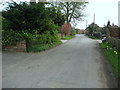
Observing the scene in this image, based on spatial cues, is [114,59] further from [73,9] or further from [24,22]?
[73,9]

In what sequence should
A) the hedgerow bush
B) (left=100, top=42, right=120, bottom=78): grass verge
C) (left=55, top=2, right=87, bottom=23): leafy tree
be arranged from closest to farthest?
1. (left=100, top=42, right=120, bottom=78): grass verge
2. the hedgerow bush
3. (left=55, top=2, right=87, bottom=23): leafy tree

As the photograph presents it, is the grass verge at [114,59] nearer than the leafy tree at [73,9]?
Yes

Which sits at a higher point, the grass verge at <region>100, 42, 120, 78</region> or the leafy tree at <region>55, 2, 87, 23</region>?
the leafy tree at <region>55, 2, 87, 23</region>

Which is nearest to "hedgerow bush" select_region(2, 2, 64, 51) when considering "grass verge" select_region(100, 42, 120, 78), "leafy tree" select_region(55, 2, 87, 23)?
"grass verge" select_region(100, 42, 120, 78)

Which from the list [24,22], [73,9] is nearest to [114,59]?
[24,22]

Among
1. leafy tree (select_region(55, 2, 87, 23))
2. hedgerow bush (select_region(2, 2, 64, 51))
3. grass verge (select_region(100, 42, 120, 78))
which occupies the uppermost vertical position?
leafy tree (select_region(55, 2, 87, 23))

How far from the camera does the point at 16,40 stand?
10.9 metres

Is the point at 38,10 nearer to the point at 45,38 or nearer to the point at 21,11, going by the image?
the point at 21,11

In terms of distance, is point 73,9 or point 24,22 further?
point 73,9

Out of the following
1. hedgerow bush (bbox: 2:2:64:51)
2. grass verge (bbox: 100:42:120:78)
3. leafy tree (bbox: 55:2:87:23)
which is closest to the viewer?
grass verge (bbox: 100:42:120:78)

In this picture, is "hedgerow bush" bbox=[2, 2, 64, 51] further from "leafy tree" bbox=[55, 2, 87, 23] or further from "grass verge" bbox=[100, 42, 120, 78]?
"leafy tree" bbox=[55, 2, 87, 23]

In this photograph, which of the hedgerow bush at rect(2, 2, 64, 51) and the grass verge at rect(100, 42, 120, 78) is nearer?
the grass verge at rect(100, 42, 120, 78)

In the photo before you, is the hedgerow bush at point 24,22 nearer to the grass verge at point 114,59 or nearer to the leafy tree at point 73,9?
the grass verge at point 114,59

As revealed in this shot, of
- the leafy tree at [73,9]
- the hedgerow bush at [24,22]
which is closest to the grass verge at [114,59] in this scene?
the hedgerow bush at [24,22]
